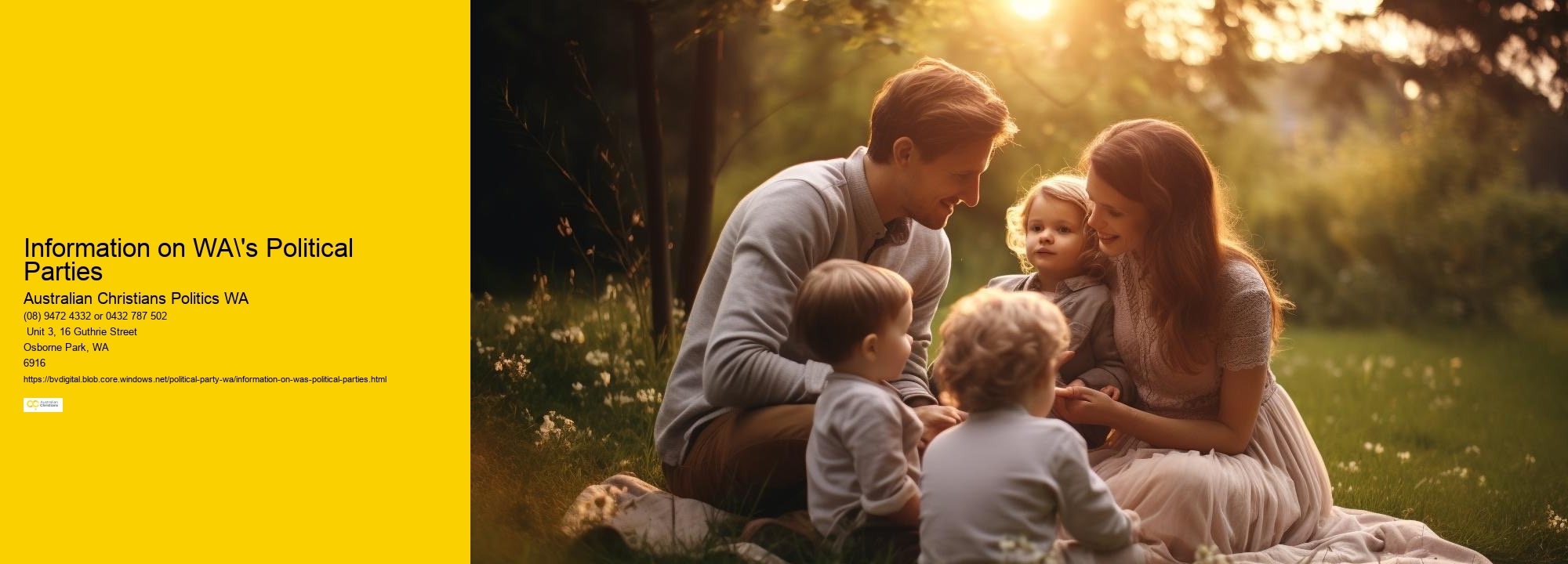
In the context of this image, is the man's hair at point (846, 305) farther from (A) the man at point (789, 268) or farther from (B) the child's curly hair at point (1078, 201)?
(B) the child's curly hair at point (1078, 201)

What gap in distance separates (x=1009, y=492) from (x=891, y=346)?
47cm

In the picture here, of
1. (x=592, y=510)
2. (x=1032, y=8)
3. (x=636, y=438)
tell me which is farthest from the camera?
(x=1032, y=8)

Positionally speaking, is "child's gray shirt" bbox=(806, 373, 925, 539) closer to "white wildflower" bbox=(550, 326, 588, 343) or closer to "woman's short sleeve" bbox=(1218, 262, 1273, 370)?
"woman's short sleeve" bbox=(1218, 262, 1273, 370)

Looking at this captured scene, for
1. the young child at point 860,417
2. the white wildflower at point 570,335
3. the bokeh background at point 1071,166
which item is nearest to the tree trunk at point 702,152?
the bokeh background at point 1071,166

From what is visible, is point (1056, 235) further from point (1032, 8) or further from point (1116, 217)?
point (1032, 8)

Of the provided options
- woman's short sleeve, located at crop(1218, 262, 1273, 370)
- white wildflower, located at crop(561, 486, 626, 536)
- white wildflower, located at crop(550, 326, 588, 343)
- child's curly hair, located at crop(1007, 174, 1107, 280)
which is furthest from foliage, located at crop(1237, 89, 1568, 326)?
white wildflower, located at crop(561, 486, 626, 536)

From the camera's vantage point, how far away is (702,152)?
19.4ft

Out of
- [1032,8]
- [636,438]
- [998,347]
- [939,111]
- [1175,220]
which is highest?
[1032,8]

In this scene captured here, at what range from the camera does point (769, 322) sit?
348 cm

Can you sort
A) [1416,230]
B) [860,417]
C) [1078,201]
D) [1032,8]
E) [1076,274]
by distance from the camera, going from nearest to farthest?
[860,417]
[1078,201]
[1076,274]
[1032,8]
[1416,230]

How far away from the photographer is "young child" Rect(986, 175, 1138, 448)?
155 inches

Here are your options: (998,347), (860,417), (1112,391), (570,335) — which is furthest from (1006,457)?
(570,335)

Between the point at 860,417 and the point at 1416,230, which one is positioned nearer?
the point at 860,417

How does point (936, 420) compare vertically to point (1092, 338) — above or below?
below
